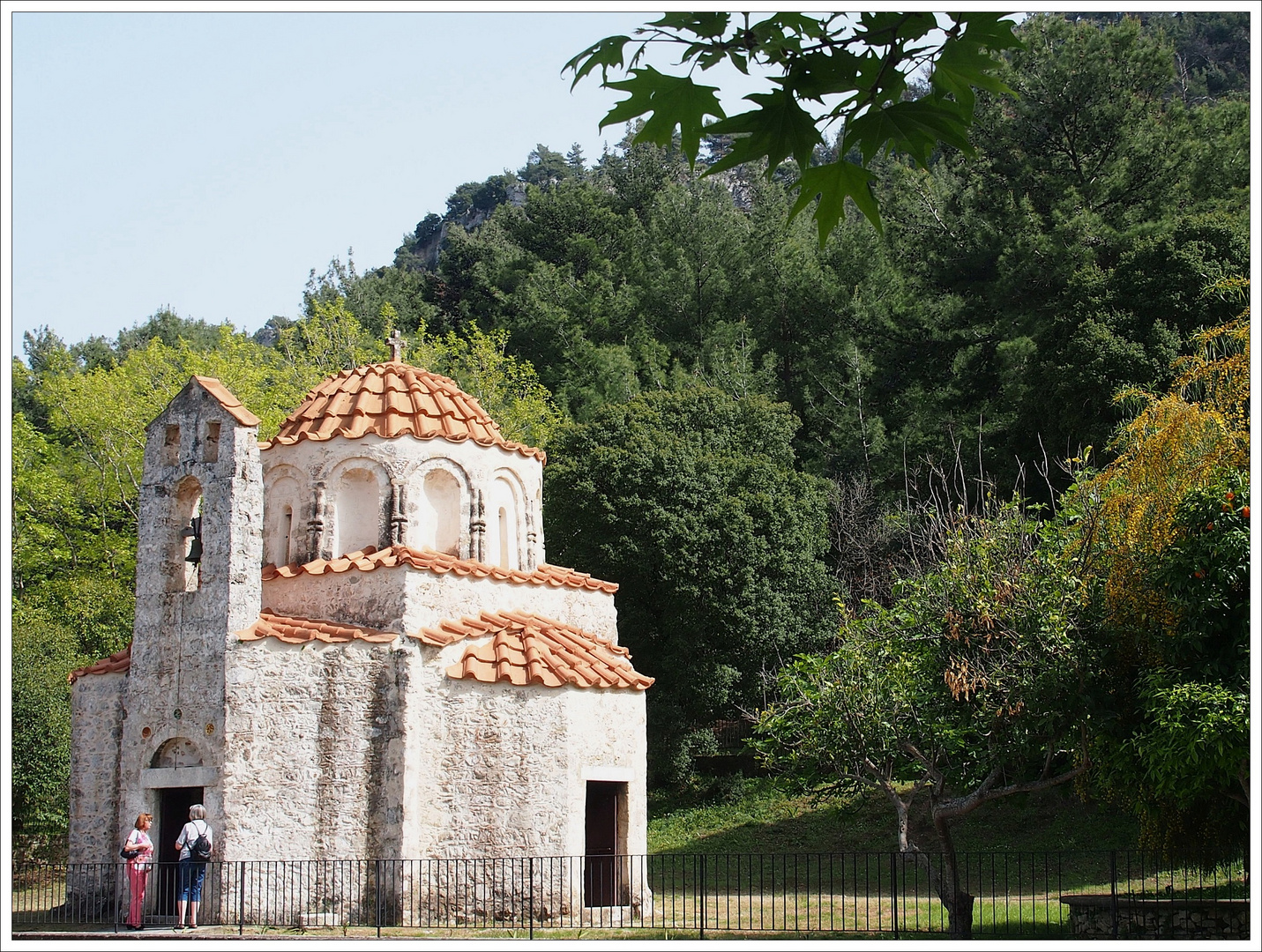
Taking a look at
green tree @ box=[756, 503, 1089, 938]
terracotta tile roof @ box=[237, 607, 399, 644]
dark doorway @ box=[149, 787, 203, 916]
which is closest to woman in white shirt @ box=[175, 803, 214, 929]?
dark doorway @ box=[149, 787, 203, 916]

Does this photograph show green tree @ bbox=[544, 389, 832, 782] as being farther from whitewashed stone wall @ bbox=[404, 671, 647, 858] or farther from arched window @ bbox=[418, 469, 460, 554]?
whitewashed stone wall @ bbox=[404, 671, 647, 858]

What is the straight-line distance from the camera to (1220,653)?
1125 centimetres

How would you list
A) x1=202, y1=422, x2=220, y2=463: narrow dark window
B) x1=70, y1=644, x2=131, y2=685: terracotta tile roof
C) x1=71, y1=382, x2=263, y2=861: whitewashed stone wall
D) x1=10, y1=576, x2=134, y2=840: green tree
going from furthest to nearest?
1. x1=10, y1=576, x2=134, y2=840: green tree
2. x1=70, y1=644, x2=131, y2=685: terracotta tile roof
3. x1=202, y1=422, x2=220, y2=463: narrow dark window
4. x1=71, y1=382, x2=263, y2=861: whitewashed stone wall

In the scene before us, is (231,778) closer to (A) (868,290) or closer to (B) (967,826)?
(B) (967,826)

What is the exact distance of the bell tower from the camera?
43.4ft

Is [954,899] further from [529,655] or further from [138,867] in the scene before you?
[138,867]

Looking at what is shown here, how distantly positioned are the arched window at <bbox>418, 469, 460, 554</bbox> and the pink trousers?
4.98 meters

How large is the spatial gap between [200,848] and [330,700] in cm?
193

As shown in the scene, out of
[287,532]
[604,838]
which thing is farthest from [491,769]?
[287,532]

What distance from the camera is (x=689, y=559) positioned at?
26.1 m

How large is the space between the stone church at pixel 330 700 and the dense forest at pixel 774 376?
622 centimetres

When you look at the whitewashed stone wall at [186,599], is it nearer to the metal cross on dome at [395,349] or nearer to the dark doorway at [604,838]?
the metal cross on dome at [395,349]

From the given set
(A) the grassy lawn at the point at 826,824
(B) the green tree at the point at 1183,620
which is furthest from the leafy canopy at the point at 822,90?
(A) the grassy lawn at the point at 826,824

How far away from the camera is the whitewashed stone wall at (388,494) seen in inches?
612
